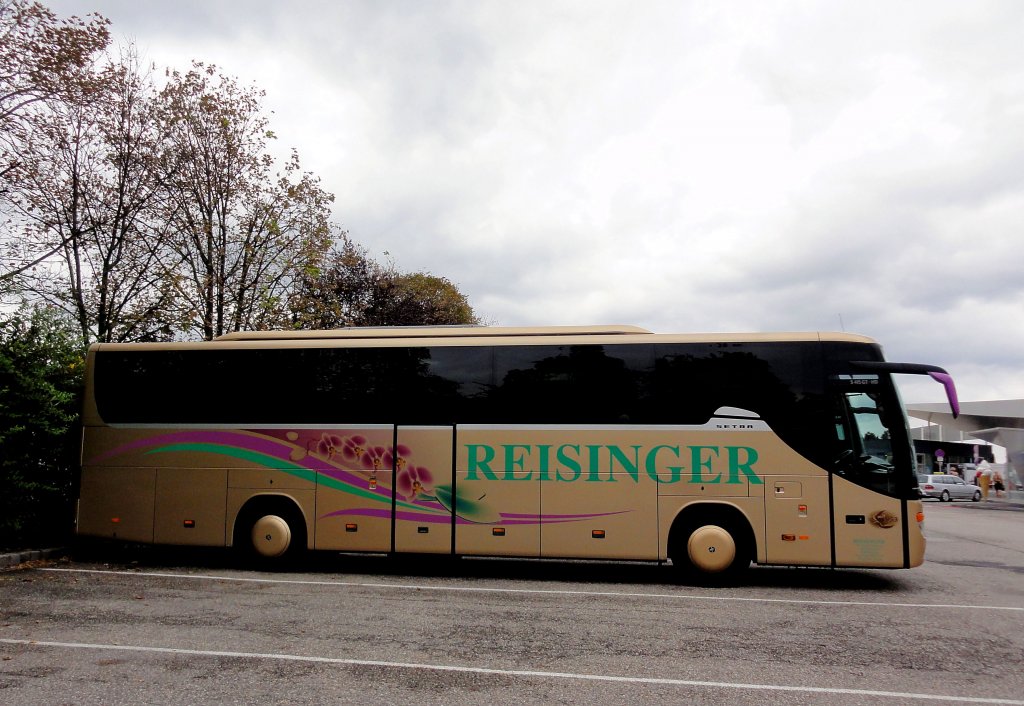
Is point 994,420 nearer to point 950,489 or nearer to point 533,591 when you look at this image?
point 950,489

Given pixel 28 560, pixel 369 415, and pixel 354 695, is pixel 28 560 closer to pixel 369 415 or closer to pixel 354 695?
pixel 369 415

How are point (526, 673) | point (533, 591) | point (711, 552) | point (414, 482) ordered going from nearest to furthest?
1. point (526, 673)
2. point (533, 591)
3. point (711, 552)
4. point (414, 482)

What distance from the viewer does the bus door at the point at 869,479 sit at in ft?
32.8

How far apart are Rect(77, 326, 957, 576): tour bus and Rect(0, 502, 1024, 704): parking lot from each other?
664 mm

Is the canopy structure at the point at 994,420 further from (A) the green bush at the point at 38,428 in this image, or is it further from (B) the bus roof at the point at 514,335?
(A) the green bush at the point at 38,428

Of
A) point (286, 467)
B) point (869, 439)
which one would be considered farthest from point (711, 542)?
point (286, 467)

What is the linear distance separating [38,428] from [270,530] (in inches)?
177

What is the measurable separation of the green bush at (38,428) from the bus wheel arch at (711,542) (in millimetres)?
9666

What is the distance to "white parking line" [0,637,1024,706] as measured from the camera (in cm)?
547

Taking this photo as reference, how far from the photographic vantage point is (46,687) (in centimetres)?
542

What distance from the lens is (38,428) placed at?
489 inches

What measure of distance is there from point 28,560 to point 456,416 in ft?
23.7

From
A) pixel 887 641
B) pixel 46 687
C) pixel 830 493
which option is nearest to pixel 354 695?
pixel 46 687

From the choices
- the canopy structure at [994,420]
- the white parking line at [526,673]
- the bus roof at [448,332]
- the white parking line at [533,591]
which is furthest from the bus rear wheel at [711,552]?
→ the canopy structure at [994,420]
